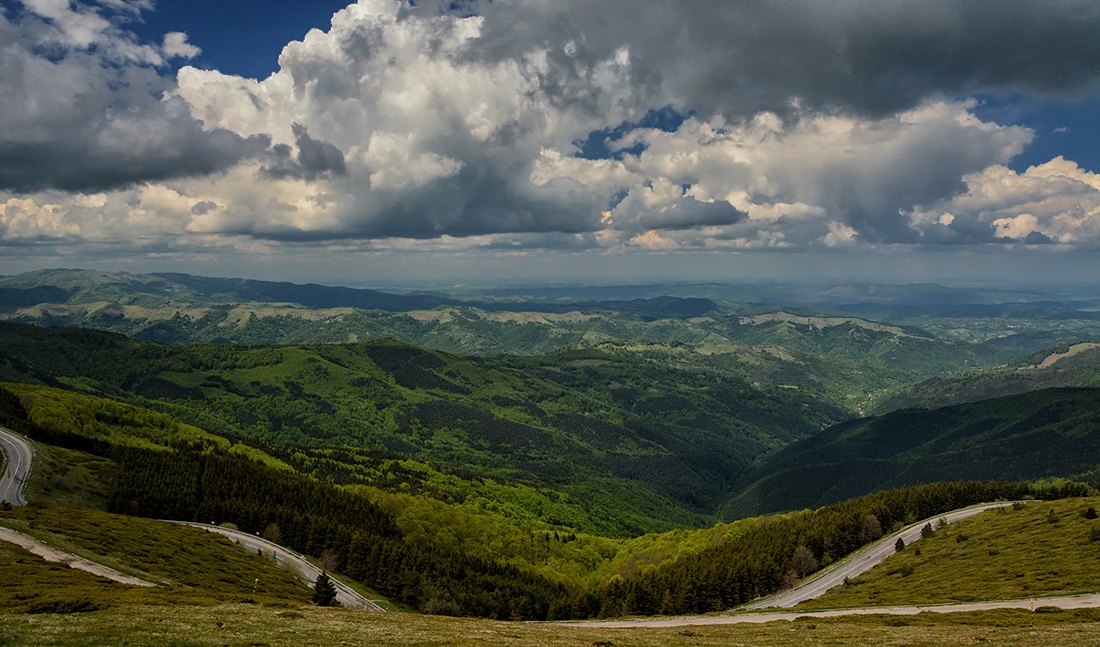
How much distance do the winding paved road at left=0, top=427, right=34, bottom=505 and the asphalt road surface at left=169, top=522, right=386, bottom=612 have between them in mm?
35306

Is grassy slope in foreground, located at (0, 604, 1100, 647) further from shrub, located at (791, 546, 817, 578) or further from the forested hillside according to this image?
shrub, located at (791, 546, 817, 578)

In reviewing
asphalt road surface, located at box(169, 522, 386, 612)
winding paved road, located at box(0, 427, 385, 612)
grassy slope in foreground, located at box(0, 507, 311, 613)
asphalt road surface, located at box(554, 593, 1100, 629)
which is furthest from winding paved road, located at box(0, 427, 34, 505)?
asphalt road surface, located at box(554, 593, 1100, 629)

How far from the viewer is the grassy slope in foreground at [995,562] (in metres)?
108

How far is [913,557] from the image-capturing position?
500 feet

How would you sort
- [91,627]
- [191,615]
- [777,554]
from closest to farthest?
[91,627] < [191,615] < [777,554]

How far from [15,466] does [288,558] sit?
74.0m

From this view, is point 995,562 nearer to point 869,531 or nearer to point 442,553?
point 869,531

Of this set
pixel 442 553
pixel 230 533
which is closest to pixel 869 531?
pixel 442 553

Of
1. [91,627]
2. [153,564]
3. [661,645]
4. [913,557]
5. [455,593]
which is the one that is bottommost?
[455,593]

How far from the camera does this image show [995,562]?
130000 mm

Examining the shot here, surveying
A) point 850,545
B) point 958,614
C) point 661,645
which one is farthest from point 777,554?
point 661,645

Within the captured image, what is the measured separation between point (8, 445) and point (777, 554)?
22743 cm

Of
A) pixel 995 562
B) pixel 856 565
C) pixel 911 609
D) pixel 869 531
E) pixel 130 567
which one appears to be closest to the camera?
pixel 130 567

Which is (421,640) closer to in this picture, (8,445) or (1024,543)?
(1024,543)
